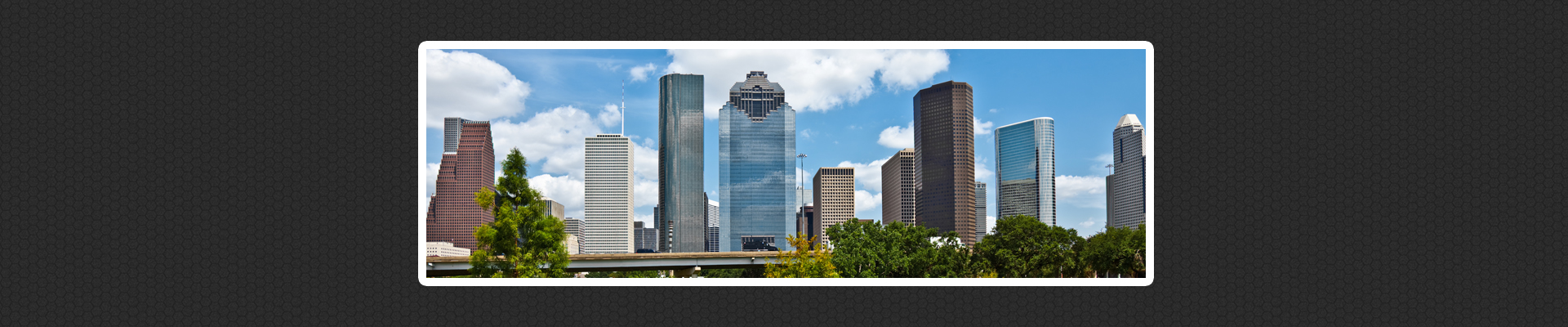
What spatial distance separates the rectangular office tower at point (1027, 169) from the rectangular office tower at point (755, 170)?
16.4 ft

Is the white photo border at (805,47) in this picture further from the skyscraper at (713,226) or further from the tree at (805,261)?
the skyscraper at (713,226)

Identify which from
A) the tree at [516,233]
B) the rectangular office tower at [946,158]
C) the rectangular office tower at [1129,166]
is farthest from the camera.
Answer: the rectangular office tower at [946,158]

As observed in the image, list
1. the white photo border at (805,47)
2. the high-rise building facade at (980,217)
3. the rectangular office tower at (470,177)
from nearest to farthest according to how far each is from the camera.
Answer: the white photo border at (805,47) → the rectangular office tower at (470,177) → the high-rise building facade at (980,217)

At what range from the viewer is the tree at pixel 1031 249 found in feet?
Result: 59.9

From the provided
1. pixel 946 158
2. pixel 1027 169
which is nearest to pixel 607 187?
pixel 946 158

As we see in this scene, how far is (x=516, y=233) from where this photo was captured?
14.7 m

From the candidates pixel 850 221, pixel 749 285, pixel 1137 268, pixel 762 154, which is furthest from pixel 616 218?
pixel 749 285

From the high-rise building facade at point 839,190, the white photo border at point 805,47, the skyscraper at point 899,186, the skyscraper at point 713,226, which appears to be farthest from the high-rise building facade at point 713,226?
the white photo border at point 805,47

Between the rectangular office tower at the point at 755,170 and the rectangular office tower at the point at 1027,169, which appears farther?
the rectangular office tower at the point at 755,170

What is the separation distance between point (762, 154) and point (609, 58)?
30.2 m

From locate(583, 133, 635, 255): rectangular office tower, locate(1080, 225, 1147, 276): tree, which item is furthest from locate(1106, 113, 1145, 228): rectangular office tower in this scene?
locate(583, 133, 635, 255): rectangular office tower

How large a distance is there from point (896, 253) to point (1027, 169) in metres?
3.83

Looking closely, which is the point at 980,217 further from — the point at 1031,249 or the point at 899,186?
the point at 899,186

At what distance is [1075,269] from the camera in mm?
18719
